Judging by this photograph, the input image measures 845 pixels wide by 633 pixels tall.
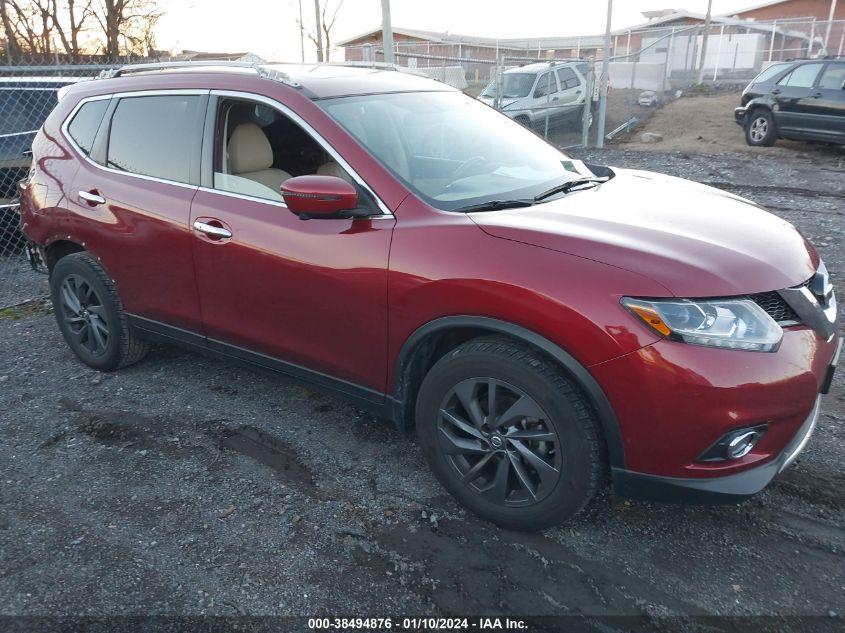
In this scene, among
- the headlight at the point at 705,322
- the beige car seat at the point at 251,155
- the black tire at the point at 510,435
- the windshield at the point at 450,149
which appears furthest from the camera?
the beige car seat at the point at 251,155

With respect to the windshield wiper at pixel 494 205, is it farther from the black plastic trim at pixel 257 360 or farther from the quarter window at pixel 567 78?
the quarter window at pixel 567 78

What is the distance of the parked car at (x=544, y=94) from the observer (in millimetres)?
13683

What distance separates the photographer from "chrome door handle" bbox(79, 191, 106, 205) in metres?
4.00

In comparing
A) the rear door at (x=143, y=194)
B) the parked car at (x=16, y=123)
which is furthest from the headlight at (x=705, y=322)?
the parked car at (x=16, y=123)

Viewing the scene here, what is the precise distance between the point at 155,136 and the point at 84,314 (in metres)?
1.37

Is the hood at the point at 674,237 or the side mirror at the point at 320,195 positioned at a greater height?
the side mirror at the point at 320,195

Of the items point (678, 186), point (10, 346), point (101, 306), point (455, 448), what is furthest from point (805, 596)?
point (10, 346)

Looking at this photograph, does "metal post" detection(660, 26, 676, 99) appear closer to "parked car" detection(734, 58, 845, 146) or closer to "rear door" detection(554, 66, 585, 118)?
"rear door" detection(554, 66, 585, 118)

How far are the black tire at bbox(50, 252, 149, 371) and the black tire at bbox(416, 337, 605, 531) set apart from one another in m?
2.33

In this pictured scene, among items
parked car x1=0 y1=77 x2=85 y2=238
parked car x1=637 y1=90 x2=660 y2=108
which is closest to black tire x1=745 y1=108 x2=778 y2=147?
parked car x1=637 y1=90 x2=660 y2=108

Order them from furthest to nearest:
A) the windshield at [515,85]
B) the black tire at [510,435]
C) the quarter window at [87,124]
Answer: the windshield at [515,85] → the quarter window at [87,124] → the black tire at [510,435]

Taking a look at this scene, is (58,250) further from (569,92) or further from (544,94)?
(569,92)

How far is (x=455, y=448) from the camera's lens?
2873mm

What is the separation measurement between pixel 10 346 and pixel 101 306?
4.61 ft
